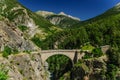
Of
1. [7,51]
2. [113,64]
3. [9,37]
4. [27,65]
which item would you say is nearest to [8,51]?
[7,51]

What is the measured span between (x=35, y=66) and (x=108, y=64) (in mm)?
31746

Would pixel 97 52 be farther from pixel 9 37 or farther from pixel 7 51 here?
pixel 7 51

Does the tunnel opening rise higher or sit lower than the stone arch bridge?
lower

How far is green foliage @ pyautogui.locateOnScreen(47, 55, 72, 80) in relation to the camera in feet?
558

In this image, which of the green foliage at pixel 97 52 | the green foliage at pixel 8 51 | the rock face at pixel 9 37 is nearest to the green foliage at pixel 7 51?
the green foliage at pixel 8 51

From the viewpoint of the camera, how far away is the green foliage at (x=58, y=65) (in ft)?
558

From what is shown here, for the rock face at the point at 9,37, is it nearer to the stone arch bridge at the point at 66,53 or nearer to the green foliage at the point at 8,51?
the green foliage at the point at 8,51

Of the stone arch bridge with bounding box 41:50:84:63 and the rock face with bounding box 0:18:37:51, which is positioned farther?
the stone arch bridge with bounding box 41:50:84:63

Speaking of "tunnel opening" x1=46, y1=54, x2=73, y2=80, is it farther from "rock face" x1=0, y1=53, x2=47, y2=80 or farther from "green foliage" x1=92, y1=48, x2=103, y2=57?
"rock face" x1=0, y1=53, x2=47, y2=80

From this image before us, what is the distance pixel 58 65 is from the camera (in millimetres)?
185625

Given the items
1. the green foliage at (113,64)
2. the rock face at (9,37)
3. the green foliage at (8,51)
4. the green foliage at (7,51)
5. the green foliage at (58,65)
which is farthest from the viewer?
the green foliage at (58,65)

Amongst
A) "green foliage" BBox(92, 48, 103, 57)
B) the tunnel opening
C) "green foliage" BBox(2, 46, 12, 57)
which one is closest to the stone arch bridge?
"green foliage" BBox(92, 48, 103, 57)

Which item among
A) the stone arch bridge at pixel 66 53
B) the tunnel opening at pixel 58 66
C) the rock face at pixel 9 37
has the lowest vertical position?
the tunnel opening at pixel 58 66

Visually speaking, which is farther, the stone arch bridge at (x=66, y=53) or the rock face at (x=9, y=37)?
the stone arch bridge at (x=66, y=53)
